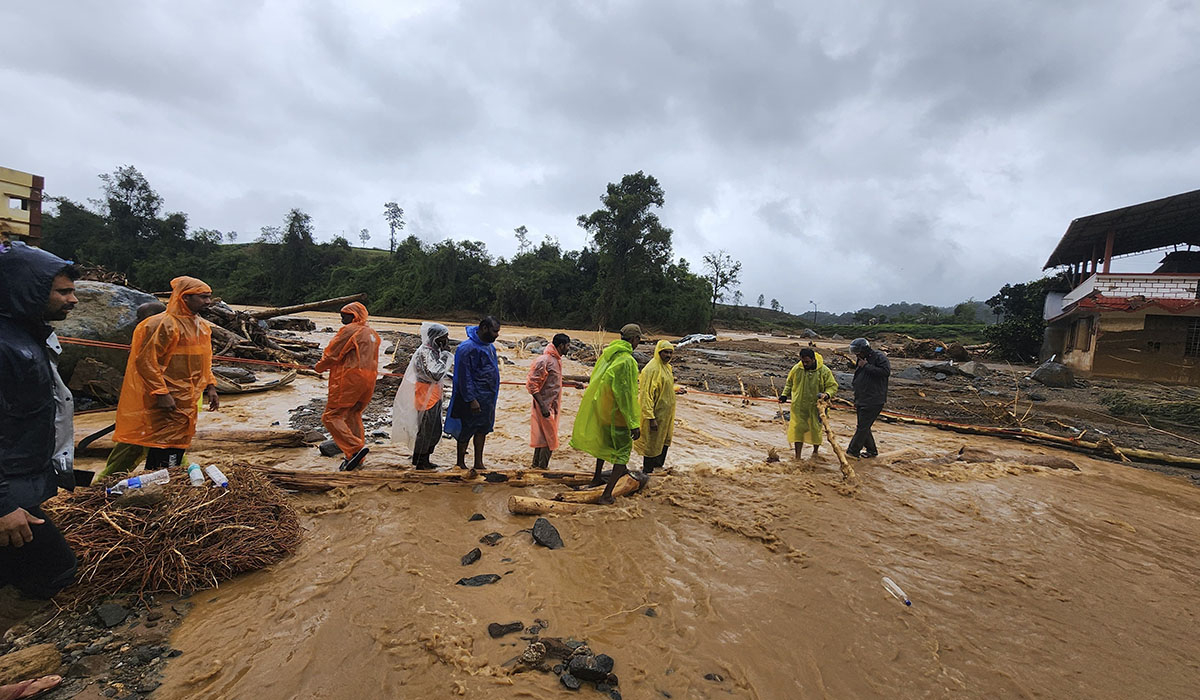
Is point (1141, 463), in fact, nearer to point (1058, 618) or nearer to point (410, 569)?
point (1058, 618)

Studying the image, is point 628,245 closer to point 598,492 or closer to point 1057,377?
point 1057,377

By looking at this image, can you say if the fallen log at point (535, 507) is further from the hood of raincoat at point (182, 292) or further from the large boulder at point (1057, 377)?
the large boulder at point (1057, 377)

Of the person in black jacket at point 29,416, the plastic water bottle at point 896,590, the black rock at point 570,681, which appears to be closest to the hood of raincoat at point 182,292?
the person in black jacket at point 29,416

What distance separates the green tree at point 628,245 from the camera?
130ft

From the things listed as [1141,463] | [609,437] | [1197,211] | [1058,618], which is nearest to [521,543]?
[609,437]

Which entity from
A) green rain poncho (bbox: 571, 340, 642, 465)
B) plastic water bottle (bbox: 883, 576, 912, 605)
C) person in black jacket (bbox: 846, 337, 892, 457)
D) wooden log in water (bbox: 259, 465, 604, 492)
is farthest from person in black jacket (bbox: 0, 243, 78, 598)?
person in black jacket (bbox: 846, 337, 892, 457)

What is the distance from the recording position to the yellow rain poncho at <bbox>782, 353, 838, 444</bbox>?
6910 millimetres

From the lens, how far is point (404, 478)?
4.85 metres

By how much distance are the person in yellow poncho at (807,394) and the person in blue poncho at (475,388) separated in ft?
13.9

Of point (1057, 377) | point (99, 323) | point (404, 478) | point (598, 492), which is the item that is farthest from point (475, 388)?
point (1057, 377)

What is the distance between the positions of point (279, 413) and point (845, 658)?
8.45 metres

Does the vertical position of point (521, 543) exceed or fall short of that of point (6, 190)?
it falls short

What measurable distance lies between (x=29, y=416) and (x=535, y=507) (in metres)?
3.24

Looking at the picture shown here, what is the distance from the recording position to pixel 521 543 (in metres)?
3.92
